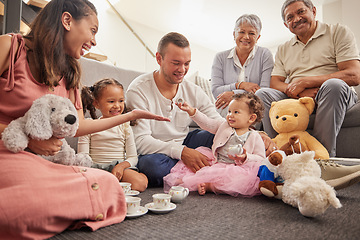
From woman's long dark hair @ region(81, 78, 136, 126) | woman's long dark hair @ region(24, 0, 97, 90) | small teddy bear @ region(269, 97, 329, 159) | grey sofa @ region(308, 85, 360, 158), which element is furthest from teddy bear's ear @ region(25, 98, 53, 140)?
grey sofa @ region(308, 85, 360, 158)

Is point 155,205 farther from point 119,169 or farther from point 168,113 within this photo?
point 168,113

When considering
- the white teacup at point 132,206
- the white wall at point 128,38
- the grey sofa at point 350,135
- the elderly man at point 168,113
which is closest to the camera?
the white teacup at point 132,206

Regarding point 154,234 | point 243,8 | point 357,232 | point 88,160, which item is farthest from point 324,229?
point 243,8

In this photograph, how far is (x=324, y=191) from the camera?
77 centimetres

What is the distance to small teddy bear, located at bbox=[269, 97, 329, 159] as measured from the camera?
4.92 ft

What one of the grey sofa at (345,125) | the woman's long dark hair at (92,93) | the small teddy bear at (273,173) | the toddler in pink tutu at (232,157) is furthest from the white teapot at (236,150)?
the grey sofa at (345,125)

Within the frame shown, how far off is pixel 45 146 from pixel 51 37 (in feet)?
1.10

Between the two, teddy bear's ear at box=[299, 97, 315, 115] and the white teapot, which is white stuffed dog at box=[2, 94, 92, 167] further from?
teddy bear's ear at box=[299, 97, 315, 115]

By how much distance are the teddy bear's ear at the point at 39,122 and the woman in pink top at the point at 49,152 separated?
5 centimetres

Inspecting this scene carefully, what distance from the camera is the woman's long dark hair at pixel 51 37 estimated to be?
0.81 metres

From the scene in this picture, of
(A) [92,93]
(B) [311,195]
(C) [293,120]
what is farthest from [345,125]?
(A) [92,93]

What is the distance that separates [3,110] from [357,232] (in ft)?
3.34

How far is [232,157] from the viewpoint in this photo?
3.90 ft

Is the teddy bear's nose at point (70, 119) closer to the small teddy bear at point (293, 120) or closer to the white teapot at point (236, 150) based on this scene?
the white teapot at point (236, 150)
